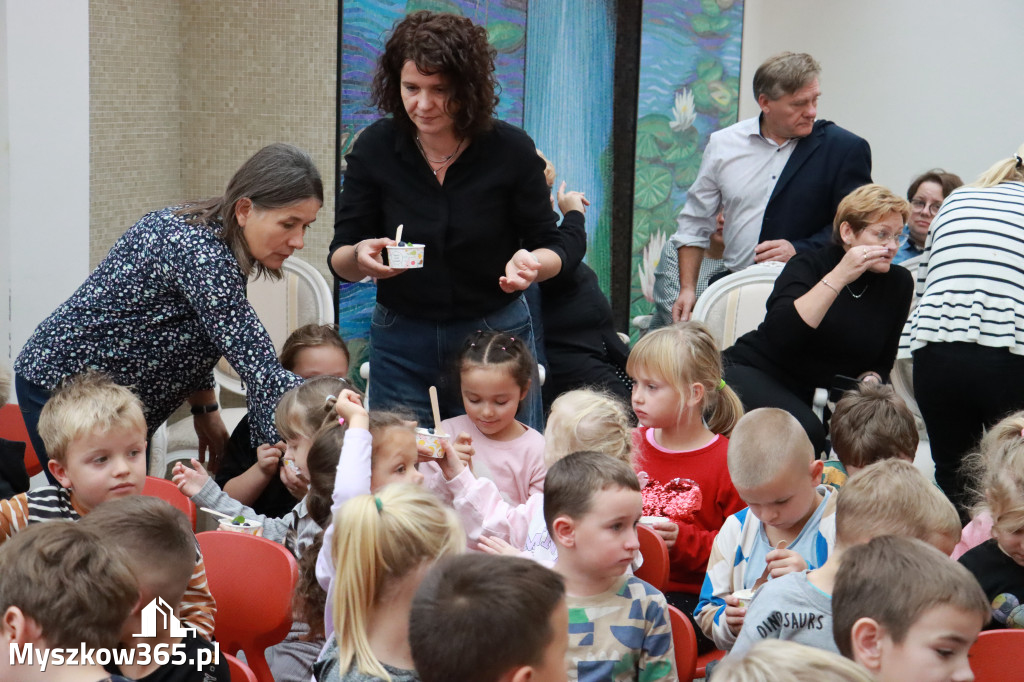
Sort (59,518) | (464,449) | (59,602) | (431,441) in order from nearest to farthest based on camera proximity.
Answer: (59,602) → (59,518) → (431,441) → (464,449)

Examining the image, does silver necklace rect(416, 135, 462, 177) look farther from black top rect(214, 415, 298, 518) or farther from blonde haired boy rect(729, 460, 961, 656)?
blonde haired boy rect(729, 460, 961, 656)

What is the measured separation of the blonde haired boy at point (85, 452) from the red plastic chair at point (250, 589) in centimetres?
32

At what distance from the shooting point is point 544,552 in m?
2.68

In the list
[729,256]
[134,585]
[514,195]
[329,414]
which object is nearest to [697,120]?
[729,256]

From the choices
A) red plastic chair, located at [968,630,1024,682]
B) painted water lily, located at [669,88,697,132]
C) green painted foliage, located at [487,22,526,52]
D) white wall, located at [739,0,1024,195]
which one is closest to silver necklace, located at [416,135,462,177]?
red plastic chair, located at [968,630,1024,682]

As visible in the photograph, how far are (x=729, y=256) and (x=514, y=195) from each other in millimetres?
2321

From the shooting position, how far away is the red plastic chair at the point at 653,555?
108 inches

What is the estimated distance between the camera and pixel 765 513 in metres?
2.60

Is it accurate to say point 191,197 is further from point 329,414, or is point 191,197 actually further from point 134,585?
point 134,585

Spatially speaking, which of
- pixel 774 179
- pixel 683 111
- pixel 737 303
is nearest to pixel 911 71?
pixel 683 111

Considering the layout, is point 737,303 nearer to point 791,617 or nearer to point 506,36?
point 506,36

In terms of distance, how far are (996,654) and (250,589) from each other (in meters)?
1.64

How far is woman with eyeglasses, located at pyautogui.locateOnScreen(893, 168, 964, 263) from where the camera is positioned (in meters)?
5.84

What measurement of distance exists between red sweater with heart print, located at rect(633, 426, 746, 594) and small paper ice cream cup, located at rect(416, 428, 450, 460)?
677 millimetres
